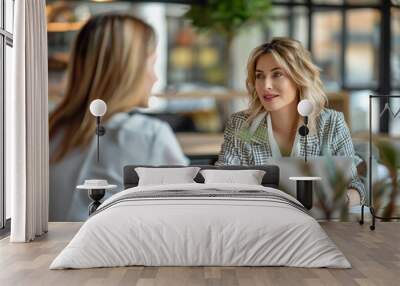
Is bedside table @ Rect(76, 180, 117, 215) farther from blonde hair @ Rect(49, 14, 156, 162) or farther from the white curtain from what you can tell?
blonde hair @ Rect(49, 14, 156, 162)

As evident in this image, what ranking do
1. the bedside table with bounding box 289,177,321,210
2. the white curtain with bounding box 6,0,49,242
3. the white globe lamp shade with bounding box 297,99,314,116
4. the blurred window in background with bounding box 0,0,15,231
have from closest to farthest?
1. the white curtain with bounding box 6,0,49,242
2. the blurred window in background with bounding box 0,0,15,231
3. the bedside table with bounding box 289,177,321,210
4. the white globe lamp shade with bounding box 297,99,314,116

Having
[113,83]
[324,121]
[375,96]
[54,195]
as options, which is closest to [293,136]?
[324,121]

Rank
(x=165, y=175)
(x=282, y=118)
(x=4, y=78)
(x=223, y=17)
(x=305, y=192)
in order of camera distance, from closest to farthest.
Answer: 1. (x=4, y=78)
2. (x=165, y=175)
3. (x=305, y=192)
4. (x=282, y=118)
5. (x=223, y=17)

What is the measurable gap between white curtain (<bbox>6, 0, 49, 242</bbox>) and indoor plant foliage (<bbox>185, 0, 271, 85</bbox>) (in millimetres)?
1863

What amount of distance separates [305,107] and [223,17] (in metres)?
1.40

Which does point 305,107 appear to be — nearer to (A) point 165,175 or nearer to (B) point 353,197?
(B) point 353,197

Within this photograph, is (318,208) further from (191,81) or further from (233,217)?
(233,217)

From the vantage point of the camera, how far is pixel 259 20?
26.3 ft

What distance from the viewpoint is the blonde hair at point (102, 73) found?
792 cm

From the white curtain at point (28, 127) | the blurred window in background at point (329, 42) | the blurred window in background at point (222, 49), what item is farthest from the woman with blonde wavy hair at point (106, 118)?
the blurred window in background at point (329, 42)

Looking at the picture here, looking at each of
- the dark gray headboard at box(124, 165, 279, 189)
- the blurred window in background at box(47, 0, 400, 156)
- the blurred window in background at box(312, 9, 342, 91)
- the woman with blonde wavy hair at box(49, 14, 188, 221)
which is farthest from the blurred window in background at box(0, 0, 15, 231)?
the blurred window in background at box(312, 9, 342, 91)

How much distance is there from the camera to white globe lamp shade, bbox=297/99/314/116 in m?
7.64

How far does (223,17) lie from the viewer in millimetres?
8031

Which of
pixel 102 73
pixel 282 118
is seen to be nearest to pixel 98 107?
pixel 102 73
